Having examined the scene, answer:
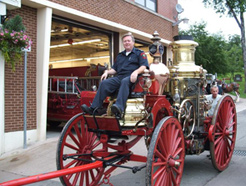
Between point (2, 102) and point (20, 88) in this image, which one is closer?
point (2, 102)

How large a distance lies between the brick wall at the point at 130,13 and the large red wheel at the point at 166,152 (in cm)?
593

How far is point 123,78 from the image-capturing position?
13.6 feet

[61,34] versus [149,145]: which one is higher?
[61,34]

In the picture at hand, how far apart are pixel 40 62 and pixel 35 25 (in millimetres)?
1058

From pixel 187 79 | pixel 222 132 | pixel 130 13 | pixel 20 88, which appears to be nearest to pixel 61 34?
pixel 130 13

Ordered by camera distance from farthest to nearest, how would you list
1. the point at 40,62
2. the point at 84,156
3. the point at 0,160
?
the point at 40,62, the point at 0,160, the point at 84,156

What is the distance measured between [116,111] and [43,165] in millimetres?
3190

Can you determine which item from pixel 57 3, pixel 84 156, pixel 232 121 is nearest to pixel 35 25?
pixel 57 3

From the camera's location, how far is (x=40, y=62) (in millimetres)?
7812

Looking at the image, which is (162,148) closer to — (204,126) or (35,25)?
(204,126)

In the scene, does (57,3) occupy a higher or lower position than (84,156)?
higher

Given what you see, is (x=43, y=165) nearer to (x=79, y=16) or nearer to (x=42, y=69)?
(x=42, y=69)

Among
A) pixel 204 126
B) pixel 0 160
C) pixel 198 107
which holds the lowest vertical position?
pixel 0 160

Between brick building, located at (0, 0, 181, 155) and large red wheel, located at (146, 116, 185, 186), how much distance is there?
14.9 ft
